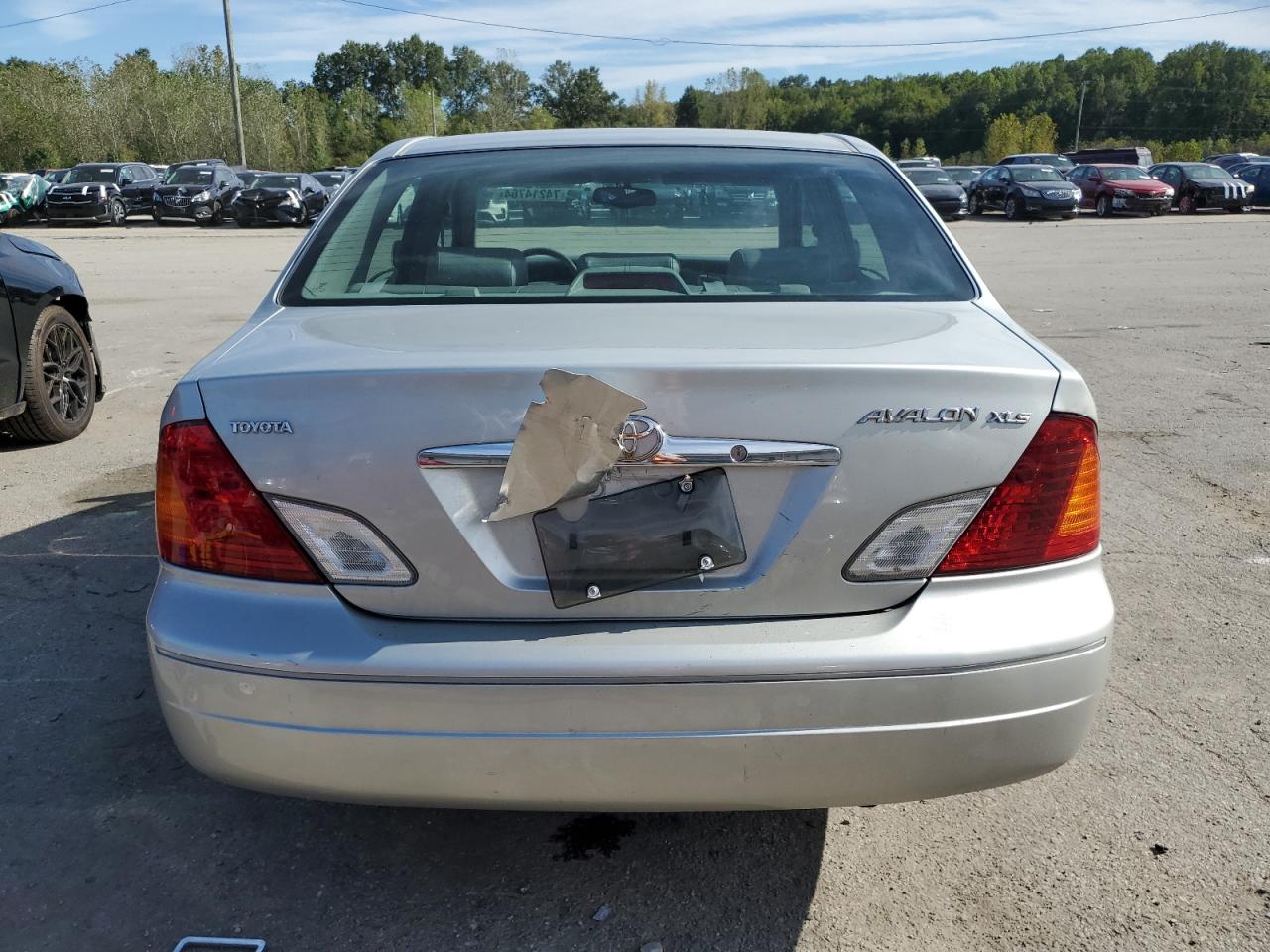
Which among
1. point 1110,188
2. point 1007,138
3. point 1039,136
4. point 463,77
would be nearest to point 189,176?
point 1110,188

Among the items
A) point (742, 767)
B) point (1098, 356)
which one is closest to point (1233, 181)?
point (1098, 356)

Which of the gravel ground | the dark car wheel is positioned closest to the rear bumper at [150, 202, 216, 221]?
the dark car wheel

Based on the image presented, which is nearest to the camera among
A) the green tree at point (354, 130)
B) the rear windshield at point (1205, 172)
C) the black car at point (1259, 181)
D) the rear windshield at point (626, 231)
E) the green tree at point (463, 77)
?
the rear windshield at point (626, 231)

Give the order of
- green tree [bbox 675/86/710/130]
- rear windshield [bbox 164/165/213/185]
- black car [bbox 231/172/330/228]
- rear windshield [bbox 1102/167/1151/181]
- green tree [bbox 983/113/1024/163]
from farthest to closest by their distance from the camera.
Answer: green tree [bbox 675/86/710/130] < green tree [bbox 983/113/1024/163] < rear windshield [bbox 164/165/213/185] < rear windshield [bbox 1102/167/1151/181] < black car [bbox 231/172/330/228]

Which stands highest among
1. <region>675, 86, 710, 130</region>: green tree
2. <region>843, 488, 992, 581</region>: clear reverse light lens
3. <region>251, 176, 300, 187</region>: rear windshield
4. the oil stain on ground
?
<region>675, 86, 710, 130</region>: green tree

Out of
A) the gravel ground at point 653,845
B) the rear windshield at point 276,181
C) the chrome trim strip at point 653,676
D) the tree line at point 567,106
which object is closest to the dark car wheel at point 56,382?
the gravel ground at point 653,845

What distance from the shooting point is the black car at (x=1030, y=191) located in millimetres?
30156

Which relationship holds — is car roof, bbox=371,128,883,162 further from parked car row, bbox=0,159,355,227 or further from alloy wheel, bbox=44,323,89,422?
parked car row, bbox=0,159,355,227

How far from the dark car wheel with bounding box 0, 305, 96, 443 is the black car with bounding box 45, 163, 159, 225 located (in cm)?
2928

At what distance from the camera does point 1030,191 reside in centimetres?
3039

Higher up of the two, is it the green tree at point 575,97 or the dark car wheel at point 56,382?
the green tree at point 575,97

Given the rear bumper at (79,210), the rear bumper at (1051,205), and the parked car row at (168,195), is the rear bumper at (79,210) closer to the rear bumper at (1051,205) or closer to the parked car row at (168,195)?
the parked car row at (168,195)

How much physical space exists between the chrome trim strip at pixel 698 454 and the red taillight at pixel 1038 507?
334 millimetres

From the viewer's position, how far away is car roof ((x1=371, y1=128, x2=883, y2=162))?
3.30 meters
